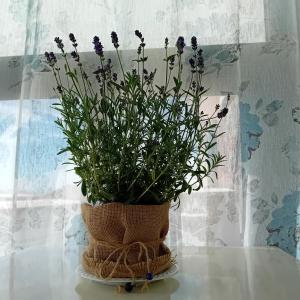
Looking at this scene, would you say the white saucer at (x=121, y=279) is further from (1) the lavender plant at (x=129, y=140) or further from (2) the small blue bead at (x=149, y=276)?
(1) the lavender plant at (x=129, y=140)

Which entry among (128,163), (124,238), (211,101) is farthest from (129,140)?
(211,101)

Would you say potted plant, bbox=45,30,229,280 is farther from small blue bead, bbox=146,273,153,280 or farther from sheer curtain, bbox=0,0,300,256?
sheer curtain, bbox=0,0,300,256

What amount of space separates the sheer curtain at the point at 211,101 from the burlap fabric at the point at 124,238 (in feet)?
1.49

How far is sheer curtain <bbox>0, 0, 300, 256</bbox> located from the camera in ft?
3.33

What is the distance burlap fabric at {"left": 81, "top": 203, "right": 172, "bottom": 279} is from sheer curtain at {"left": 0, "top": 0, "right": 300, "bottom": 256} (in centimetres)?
45

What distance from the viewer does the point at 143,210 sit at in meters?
0.55

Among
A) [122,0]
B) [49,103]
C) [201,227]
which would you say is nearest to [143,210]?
[201,227]

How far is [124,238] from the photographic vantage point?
1.81ft

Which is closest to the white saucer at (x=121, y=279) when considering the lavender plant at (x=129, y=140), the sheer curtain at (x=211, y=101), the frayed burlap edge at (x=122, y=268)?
the frayed burlap edge at (x=122, y=268)

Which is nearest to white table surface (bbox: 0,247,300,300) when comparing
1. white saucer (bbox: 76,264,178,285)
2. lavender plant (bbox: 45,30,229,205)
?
white saucer (bbox: 76,264,178,285)

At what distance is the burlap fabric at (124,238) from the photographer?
546mm

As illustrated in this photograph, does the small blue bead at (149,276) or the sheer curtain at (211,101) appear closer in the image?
the small blue bead at (149,276)

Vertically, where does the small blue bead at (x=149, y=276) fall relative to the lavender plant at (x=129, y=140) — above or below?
below

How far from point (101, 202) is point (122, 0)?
79 centimetres
